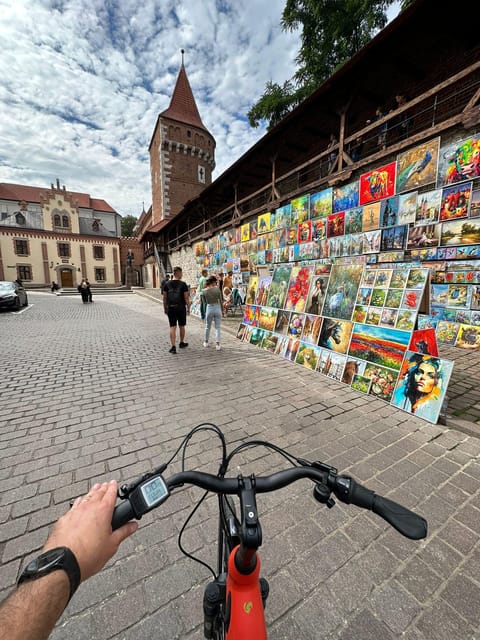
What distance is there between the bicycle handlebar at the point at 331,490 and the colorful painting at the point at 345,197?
23.6 ft

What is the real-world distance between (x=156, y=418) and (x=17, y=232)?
133 feet

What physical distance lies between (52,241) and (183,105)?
22910 mm

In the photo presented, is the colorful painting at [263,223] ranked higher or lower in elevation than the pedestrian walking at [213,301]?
higher

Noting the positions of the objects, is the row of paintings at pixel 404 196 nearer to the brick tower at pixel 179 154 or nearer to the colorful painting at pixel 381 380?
the colorful painting at pixel 381 380

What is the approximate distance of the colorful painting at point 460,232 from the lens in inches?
202

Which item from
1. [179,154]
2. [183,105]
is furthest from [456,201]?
[183,105]

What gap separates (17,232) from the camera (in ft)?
105

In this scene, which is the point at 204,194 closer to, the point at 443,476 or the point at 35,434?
the point at 35,434

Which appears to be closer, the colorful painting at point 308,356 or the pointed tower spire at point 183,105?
the colorful painting at point 308,356

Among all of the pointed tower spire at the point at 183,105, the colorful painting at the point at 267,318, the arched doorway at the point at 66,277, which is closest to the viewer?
the colorful painting at the point at 267,318

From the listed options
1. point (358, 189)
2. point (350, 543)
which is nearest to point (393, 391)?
point (350, 543)

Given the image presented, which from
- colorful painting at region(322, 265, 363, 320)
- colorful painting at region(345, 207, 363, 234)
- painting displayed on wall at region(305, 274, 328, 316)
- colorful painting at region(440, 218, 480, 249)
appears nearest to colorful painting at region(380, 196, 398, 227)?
colorful painting at region(345, 207, 363, 234)

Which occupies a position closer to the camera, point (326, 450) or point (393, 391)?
point (326, 450)

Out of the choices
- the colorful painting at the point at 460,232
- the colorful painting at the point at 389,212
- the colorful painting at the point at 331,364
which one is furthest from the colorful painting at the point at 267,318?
the colorful painting at the point at 460,232
